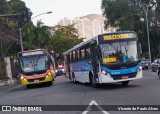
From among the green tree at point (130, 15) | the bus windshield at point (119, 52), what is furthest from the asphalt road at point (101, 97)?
the green tree at point (130, 15)

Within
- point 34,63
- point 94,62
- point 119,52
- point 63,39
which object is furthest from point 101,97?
point 63,39

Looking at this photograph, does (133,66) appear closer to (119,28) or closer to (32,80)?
(32,80)

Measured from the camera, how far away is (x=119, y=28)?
70750 millimetres

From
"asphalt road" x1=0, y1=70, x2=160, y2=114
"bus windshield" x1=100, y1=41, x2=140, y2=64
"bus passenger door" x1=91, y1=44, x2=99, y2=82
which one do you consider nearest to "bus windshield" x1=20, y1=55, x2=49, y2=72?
"asphalt road" x1=0, y1=70, x2=160, y2=114

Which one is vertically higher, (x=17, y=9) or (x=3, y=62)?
(x=17, y=9)

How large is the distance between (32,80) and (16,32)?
36750 mm

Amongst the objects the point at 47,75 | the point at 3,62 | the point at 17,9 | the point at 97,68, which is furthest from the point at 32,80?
the point at 17,9

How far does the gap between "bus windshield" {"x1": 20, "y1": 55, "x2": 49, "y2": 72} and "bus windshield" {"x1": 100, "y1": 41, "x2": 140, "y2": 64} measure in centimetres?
990

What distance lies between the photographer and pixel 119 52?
882 inches

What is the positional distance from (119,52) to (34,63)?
1071cm

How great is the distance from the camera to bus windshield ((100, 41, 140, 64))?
22.4 meters

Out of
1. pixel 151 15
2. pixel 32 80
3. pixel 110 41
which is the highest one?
pixel 151 15

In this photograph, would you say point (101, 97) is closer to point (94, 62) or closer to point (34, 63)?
point (94, 62)

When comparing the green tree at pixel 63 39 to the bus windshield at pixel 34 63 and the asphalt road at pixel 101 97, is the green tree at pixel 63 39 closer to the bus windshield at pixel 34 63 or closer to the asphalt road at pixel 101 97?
the bus windshield at pixel 34 63
